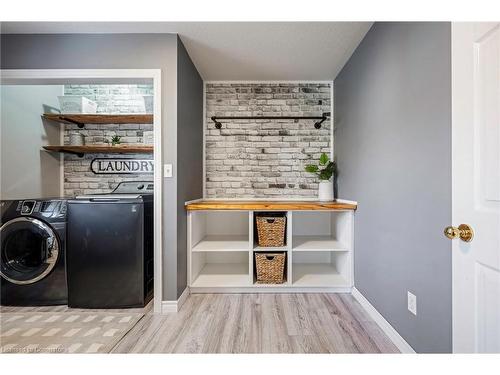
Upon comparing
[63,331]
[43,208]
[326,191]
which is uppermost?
[326,191]

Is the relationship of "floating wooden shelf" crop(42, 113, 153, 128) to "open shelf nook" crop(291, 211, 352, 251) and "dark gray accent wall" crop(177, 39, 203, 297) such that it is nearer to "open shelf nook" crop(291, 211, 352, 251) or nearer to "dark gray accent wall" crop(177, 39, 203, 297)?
"dark gray accent wall" crop(177, 39, 203, 297)

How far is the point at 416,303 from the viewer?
4.24ft

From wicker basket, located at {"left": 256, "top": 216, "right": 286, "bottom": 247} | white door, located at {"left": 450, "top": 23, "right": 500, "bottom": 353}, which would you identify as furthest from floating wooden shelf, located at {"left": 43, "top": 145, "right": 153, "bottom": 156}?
white door, located at {"left": 450, "top": 23, "right": 500, "bottom": 353}

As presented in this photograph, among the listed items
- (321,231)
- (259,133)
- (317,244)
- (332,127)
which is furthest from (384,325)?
(259,133)

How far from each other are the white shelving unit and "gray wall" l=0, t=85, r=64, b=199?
6.21ft

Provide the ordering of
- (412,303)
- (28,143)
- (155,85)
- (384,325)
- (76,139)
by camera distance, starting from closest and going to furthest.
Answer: (412,303) < (384,325) < (155,85) < (28,143) < (76,139)

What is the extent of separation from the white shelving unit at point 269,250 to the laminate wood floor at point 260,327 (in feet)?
0.39

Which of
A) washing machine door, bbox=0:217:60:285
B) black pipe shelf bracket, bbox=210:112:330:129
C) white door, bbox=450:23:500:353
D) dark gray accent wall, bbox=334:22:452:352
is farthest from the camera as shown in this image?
black pipe shelf bracket, bbox=210:112:330:129

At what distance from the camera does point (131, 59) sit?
1.89 metres

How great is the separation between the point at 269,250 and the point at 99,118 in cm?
239

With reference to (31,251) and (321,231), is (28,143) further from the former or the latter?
(321,231)

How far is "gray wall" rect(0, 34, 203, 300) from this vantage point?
6.18 feet
